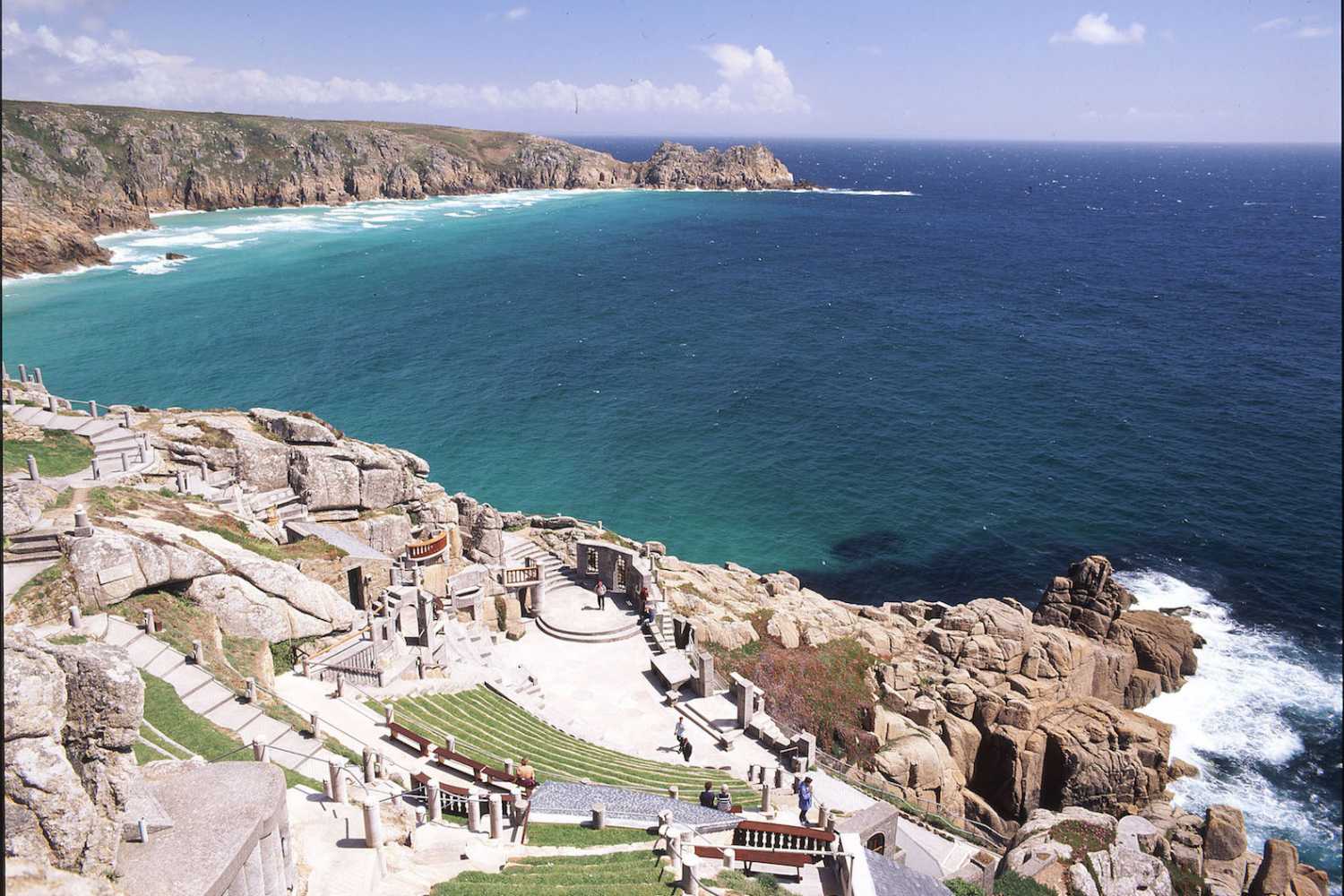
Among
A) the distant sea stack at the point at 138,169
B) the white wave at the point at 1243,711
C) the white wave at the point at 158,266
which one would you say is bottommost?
the white wave at the point at 1243,711

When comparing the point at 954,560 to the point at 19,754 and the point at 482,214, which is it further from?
the point at 482,214

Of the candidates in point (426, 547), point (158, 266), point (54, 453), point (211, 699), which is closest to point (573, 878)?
point (211, 699)

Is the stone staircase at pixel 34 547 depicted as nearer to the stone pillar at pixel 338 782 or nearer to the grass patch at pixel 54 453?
the grass patch at pixel 54 453

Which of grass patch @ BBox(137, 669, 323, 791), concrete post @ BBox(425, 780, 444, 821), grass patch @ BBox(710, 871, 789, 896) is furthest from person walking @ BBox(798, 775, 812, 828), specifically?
grass patch @ BBox(137, 669, 323, 791)

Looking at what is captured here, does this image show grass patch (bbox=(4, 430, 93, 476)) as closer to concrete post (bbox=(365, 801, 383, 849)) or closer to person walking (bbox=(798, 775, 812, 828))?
concrete post (bbox=(365, 801, 383, 849))

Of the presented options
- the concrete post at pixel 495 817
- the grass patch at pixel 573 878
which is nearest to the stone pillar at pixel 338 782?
the concrete post at pixel 495 817

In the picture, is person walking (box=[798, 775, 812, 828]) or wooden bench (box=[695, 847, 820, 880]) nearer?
wooden bench (box=[695, 847, 820, 880])

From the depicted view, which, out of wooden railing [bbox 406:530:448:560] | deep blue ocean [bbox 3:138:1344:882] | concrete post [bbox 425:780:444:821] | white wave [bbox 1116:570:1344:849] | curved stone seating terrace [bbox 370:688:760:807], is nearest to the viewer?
concrete post [bbox 425:780:444:821]

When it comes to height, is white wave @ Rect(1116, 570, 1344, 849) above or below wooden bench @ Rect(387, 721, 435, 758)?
below
